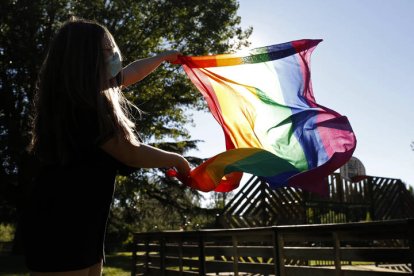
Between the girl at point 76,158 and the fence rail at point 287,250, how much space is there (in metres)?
3.28

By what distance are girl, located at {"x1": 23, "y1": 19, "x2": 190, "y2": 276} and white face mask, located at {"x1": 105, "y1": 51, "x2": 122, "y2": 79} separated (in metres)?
0.01

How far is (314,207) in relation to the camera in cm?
1340

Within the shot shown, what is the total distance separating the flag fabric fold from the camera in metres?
3.88

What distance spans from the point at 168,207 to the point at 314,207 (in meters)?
20.7

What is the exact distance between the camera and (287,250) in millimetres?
6133

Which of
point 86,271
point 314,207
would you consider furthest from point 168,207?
point 86,271

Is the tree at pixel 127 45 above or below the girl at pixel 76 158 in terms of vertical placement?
above

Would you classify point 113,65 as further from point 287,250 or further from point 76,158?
point 287,250

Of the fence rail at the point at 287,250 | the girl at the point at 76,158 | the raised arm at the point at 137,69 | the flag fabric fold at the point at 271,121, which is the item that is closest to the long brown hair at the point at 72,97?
the girl at the point at 76,158

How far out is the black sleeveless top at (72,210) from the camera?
77.4 inches

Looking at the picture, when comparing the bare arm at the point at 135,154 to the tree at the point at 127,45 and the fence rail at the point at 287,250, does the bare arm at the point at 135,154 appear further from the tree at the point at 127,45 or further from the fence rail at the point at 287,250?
the tree at the point at 127,45

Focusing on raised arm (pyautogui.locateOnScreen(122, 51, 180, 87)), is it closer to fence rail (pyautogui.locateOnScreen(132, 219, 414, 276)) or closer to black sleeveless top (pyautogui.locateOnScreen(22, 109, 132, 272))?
black sleeveless top (pyautogui.locateOnScreen(22, 109, 132, 272))

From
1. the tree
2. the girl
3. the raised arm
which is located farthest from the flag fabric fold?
the tree

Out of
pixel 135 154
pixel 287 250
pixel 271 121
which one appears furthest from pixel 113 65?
pixel 287 250
